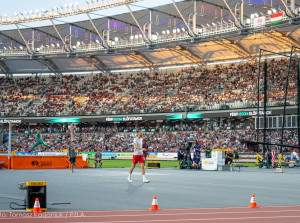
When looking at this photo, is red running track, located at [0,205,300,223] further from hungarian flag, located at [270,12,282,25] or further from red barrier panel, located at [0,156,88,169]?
hungarian flag, located at [270,12,282,25]

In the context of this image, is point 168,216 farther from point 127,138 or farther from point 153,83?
point 153,83

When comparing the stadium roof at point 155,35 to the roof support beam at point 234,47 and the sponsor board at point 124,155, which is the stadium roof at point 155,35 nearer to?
the roof support beam at point 234,47

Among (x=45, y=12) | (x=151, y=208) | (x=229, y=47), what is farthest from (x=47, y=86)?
(x=151, y=208)

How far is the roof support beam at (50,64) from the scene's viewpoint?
74.8 m

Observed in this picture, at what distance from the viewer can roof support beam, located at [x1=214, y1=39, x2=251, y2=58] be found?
2321 inches

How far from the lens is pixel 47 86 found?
254ft

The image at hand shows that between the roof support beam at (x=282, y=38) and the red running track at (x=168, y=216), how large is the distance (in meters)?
48.0

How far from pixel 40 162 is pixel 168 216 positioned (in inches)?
1032

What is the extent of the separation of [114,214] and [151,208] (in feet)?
3.23

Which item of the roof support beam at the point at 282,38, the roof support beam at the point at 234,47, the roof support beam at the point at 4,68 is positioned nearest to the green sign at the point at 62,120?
the roof support beam at the point at 4,68

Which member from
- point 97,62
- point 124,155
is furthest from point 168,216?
point 97,62

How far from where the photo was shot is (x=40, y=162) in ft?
110

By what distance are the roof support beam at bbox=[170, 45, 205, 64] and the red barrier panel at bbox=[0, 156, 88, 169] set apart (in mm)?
32671

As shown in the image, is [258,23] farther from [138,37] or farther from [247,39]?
[138,37]
